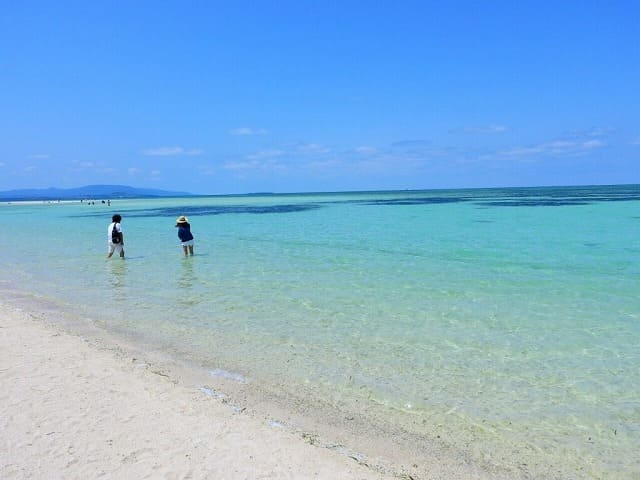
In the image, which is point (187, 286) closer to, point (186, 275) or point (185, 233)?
point (186, 275)

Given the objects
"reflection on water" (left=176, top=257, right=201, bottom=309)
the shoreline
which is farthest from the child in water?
the shoreline

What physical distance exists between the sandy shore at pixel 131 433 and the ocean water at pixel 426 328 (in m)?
1.21

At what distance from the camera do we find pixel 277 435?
498 centimetres

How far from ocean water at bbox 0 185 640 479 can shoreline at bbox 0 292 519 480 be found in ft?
1.98

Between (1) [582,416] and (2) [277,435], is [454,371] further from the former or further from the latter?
(2) [277,435]

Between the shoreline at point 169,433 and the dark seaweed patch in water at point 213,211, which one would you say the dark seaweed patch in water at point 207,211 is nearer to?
the dark seaweed patch in water at point 213,211

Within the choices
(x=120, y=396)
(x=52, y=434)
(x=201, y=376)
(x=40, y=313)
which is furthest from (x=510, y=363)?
(x=40, y=313)

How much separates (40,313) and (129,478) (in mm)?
7524

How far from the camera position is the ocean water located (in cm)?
550

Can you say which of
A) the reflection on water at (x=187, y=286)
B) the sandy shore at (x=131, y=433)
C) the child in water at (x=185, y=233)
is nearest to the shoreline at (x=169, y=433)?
the sandy shore at (x=131, y=433)

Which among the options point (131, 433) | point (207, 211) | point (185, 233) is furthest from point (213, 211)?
point (131, 433)

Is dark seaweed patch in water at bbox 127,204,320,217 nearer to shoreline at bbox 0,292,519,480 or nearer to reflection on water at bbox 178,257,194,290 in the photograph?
reflection on water at bbox 178,257,194,290

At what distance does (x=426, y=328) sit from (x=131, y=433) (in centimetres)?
561

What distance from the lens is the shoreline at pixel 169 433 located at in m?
4.28
